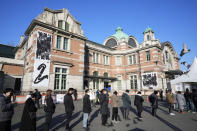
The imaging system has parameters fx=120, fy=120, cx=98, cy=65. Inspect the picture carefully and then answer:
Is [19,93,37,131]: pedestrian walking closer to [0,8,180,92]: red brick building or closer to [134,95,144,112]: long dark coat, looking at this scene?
[134,95,144,112]: long dark coat

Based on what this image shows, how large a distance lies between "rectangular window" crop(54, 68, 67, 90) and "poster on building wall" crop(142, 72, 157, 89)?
14.9 meters

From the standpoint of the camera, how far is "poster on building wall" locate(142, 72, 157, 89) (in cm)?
2177

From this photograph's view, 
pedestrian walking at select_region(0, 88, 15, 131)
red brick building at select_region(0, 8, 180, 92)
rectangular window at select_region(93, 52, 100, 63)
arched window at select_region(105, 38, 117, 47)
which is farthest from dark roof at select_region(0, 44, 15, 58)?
pedestrian walking at select_region(0, 88, 15, 131)

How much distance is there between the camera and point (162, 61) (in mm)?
23656

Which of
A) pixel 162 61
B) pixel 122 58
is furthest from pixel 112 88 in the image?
pixel 162 61

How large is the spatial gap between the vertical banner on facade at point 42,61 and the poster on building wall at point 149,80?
680 inches

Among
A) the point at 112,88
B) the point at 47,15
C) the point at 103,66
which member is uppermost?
the point at 47,15

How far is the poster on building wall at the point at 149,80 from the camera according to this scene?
71.4 feet

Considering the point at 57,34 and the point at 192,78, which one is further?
the point at 57,34

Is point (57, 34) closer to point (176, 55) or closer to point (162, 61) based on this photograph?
point (162, 61)

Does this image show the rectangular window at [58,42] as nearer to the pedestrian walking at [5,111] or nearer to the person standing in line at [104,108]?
the person standing in line at [104,108]

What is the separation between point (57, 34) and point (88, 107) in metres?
13.9

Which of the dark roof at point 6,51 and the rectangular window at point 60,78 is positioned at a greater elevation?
the dark roof at point 6,51

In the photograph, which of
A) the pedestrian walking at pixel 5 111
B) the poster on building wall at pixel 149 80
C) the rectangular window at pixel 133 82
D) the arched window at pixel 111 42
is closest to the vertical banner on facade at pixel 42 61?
the pedestrian walking at pixel 5 111
